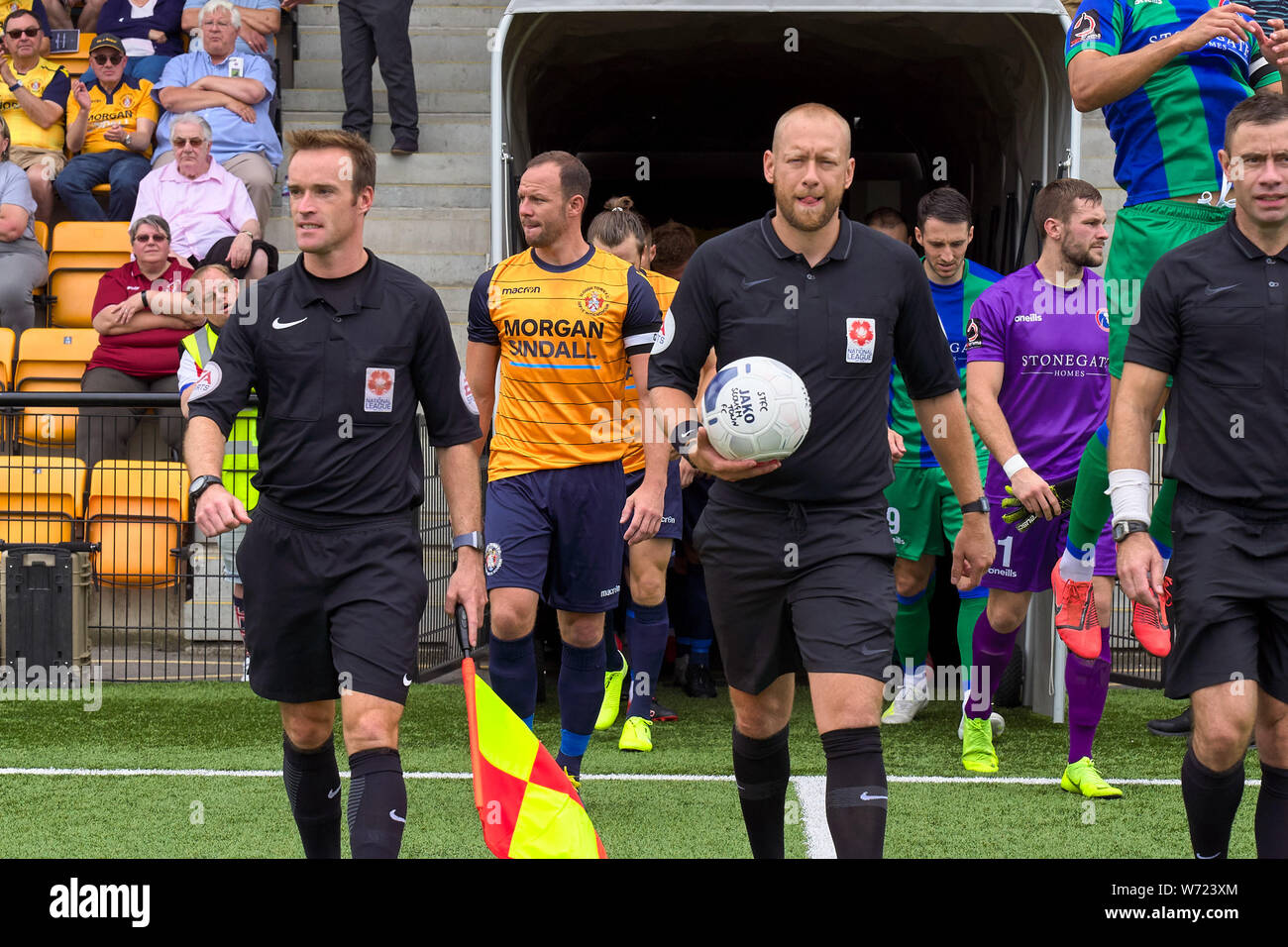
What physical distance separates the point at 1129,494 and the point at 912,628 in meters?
3.62

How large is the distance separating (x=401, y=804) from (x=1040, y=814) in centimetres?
267

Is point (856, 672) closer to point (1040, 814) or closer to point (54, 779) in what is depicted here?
point (1040, 814)

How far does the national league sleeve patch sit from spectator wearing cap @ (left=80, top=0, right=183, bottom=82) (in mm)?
8640

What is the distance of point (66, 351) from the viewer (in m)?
9.91

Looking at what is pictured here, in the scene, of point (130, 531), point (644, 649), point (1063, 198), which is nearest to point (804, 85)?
point (1063, 198)

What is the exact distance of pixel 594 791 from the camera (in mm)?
5852

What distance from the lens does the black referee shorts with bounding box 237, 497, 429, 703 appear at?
3969 mm

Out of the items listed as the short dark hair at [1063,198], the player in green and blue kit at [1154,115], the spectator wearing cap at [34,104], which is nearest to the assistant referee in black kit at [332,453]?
the player in green and blue kit at [1154,115]

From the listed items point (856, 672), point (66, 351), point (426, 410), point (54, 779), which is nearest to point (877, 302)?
point (856, 672)

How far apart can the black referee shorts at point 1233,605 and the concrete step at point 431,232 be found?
7.76m

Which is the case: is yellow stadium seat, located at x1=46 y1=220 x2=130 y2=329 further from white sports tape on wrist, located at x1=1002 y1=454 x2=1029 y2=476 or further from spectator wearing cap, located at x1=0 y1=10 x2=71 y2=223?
white sports tape on wrist, located at x1=1002 y1=454 x2=1029 y2=476

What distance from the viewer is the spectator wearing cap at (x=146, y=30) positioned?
38.6ft

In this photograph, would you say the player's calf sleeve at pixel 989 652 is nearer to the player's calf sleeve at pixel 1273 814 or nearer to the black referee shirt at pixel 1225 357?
the player's calf sleeve at pixel 1273 814

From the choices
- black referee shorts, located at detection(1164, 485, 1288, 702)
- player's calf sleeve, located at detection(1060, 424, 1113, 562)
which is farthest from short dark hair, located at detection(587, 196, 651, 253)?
black referee shorts, located at detection(1164, 485, 1288, 702)
